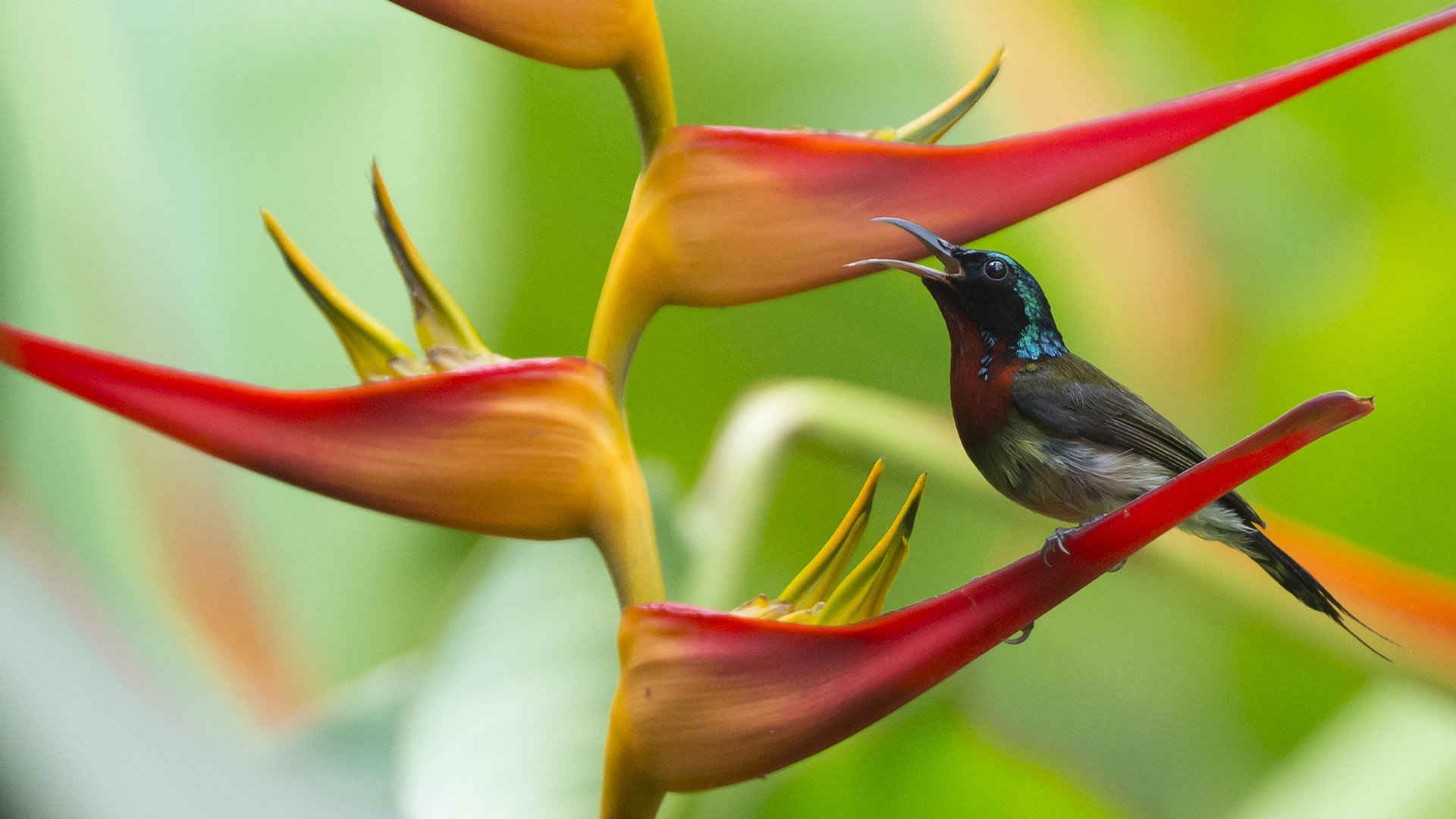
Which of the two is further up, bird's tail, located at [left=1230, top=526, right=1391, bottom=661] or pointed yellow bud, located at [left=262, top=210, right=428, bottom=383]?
pointed yellow bud, located at [left=262, top=210, right=428, bottom=383]

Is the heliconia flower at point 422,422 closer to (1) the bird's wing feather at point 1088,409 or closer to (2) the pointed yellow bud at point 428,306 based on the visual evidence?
(2) the pointed yellow bud at point 428,306

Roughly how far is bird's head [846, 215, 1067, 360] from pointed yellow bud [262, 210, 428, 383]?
11 centimetres

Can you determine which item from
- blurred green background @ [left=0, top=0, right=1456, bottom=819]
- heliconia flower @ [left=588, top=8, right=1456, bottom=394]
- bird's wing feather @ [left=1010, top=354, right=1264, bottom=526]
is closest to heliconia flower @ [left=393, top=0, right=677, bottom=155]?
heliconia flower @ [left=588, top=8, right=1456, bottom=394]

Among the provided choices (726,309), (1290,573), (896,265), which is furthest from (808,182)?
(726,309)

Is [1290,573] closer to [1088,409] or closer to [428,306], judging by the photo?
[1088,409]

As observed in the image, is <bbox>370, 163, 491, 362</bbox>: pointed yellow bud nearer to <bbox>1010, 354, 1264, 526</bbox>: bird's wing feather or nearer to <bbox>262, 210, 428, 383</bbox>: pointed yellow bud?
<bbox>262, 210, 428, 383</bbox>: pointed yellow bud

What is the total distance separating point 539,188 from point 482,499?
52 cm

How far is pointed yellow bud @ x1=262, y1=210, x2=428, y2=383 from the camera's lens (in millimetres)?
169

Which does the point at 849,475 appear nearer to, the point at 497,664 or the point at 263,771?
the point at 497,664

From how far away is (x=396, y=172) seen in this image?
2.19 ft

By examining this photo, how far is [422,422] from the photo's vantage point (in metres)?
0.17

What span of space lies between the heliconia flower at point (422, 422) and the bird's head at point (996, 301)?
91 mm

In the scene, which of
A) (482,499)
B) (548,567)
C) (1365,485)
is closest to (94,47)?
(548,567)

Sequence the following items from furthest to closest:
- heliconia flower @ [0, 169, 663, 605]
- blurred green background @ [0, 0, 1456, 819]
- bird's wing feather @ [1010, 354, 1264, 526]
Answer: blurred green background @ [0, 0, 1456, 819] < bird's wing feather @ [1010, 354, 1264, 526] < heliconia flower @ [0, 169, 663, 605]
